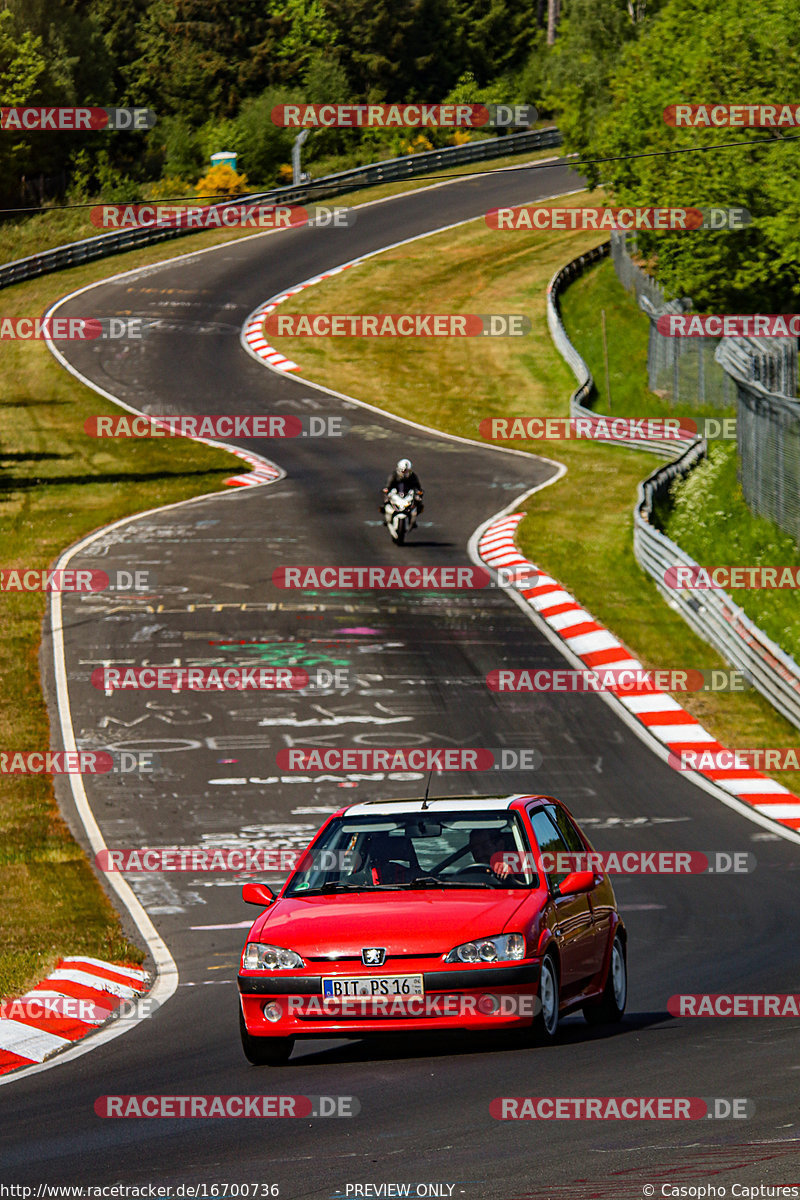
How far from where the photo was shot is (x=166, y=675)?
24828 mm

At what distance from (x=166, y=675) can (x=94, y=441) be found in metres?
22.8

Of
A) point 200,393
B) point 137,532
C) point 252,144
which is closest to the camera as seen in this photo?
point 137,532

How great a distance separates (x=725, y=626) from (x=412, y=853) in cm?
1648

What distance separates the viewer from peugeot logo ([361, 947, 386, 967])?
920 centimetres

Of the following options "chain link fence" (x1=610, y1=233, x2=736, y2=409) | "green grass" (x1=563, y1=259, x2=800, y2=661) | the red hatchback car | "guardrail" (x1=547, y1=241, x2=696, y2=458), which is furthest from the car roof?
"chain link fence" (x1=610, y1=233, x2=736, y2=409)

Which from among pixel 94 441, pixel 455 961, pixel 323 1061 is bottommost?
pixel 94 441

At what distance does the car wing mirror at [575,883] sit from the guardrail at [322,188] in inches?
2110

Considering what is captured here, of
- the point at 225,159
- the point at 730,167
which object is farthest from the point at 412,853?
the point at 225,159

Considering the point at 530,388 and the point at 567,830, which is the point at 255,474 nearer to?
the point at 530,388

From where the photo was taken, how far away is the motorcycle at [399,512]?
105 ft

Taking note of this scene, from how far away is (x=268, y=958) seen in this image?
946 cm

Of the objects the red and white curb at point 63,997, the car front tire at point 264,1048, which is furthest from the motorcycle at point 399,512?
the car front tire at point 264,1048

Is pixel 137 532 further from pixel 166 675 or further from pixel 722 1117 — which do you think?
pixel 722 1117

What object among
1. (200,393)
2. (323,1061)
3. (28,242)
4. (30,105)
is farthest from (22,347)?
(323,1061)
